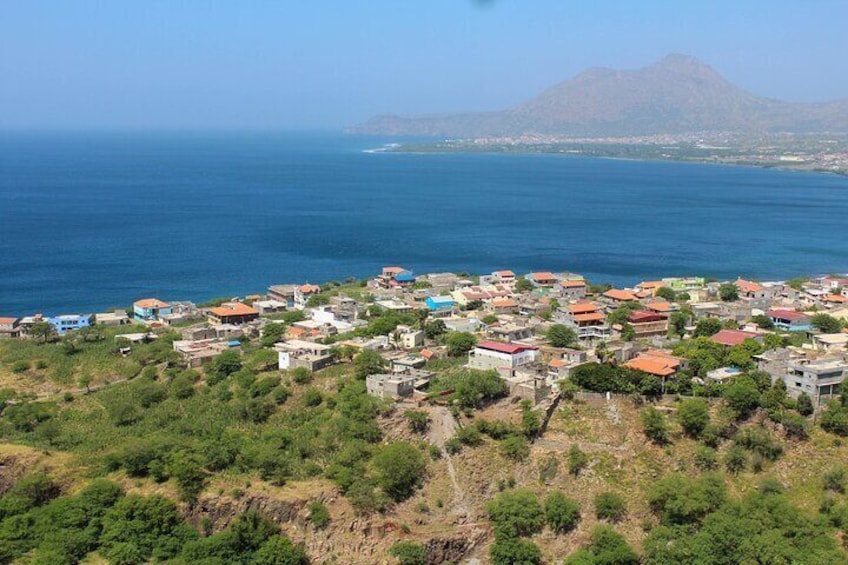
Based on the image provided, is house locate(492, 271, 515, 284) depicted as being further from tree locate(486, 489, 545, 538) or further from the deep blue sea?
tree locate(486, 489, 545, 538)

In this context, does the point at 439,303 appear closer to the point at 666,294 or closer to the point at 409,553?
the point at 666,294

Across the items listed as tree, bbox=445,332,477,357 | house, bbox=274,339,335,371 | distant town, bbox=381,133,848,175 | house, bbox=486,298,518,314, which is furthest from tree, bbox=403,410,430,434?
distant town, bbox=381,133,848,175

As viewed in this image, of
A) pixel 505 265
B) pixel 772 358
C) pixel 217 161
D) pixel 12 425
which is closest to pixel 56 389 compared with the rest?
pixel 12 425

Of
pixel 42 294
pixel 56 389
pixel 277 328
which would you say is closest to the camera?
Answer: pixel 56 389

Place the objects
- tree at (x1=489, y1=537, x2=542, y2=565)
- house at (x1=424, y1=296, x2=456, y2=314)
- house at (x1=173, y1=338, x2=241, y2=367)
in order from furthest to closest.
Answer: house at (x1=424, y1=296, x2=456, y2=314), house at (x1=173, y1=338, x2=241, y2=367), tree at (x1=489, y1=537, x2=542, y2=565)

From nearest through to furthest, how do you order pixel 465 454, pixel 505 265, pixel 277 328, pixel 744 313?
pixel 465 454 → pixel 277 328 → pixel 744 313 → pixel 505 265

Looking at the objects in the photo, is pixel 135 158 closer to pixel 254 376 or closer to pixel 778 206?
pixel 778 206

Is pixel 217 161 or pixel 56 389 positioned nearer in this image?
pixel 56 389
